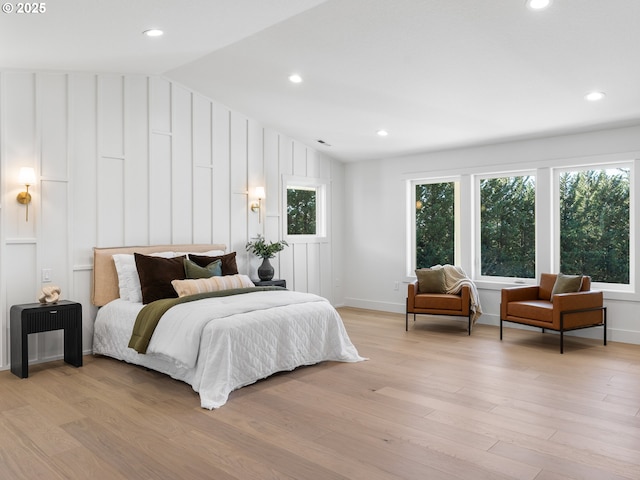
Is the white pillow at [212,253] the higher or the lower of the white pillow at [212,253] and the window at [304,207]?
the lower

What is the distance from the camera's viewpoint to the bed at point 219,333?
12.3 feet

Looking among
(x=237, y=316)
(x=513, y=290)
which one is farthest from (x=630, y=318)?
(x=237, y=316)

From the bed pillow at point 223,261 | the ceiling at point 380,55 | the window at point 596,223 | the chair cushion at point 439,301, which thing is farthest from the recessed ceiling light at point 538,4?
the bed pillow at point 223,261

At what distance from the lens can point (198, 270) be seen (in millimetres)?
4984

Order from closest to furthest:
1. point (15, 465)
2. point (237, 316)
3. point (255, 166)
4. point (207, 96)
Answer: point (15, 465) → point (237, 316) → point (207, 96) → point (255, 166)

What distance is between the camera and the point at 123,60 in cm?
466

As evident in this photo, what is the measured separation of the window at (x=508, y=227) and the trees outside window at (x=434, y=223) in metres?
0.46

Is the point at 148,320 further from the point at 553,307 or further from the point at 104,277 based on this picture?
the point at 553,307

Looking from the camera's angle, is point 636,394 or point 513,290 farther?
point 513,290

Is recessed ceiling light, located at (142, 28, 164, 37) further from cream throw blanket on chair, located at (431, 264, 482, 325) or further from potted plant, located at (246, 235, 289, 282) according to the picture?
cream throw blanket on chair, located at (431, 264, 482, 325)

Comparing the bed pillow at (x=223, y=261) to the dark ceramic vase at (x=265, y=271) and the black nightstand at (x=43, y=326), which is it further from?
the black nightstand at (x=43, y=326)

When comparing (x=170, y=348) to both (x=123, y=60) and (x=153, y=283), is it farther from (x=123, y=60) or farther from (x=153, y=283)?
(x=123, y=60)

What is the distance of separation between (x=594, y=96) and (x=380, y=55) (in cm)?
206

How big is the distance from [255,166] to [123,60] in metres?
2.32
